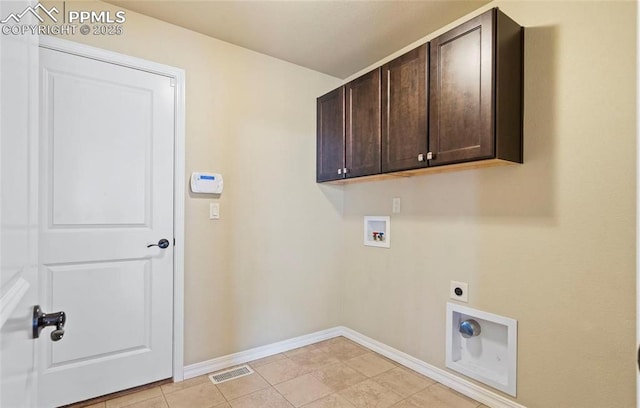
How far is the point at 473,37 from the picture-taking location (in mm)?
1860

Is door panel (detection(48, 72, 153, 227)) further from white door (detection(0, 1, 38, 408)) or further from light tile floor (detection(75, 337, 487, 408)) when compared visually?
white door (detection(0, 1, 38, 408))

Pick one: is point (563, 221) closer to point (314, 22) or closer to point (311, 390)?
point (311, 390)

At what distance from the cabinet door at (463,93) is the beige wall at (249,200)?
4.34 ft

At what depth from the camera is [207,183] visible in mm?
2459

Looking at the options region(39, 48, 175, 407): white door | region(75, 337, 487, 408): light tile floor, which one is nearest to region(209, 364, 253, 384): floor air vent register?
region(75, 337, 487, 408): light tile floor

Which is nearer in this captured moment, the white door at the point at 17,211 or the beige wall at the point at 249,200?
the white door at the point at 17,211

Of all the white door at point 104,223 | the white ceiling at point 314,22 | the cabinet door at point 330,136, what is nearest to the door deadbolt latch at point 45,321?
the white door at point 104,223

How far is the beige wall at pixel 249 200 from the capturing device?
95.5 inches

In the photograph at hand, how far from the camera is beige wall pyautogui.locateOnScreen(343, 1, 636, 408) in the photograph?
5.17ft

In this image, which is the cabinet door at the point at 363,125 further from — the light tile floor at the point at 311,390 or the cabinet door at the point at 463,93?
the light tile floor at the point at 311,390

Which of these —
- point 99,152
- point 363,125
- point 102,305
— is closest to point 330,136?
point 363,125

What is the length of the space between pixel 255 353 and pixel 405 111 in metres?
2.23

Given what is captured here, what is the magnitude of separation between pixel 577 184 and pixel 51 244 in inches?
118

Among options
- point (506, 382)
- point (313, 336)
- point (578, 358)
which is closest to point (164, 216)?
point (313, 336)
